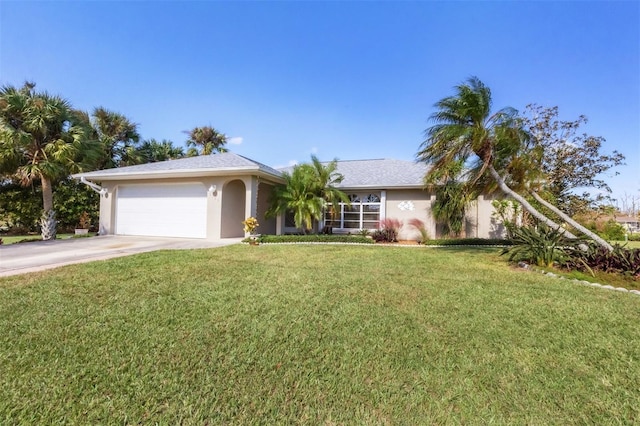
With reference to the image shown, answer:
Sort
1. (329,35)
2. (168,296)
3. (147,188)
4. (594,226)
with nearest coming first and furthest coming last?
(168,296), (329,35), (147,188), (594,226)

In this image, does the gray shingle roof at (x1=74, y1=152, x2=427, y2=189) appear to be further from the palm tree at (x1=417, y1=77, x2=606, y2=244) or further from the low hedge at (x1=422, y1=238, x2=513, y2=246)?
the palm tree at (x1=417, y1=77, x2=606, y2=244)

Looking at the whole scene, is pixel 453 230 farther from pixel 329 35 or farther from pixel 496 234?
pixel 329 35

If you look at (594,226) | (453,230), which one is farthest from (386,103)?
(594,226)

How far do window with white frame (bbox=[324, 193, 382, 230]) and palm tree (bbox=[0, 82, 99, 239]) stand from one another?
13346mm

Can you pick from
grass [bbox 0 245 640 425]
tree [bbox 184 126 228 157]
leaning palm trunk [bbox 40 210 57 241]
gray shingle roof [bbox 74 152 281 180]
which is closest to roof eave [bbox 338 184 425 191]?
gray shingle roof [bbox 74 152 281 180]

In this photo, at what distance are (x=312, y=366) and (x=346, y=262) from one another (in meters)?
5.49

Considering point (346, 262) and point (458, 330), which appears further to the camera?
point (346, 262)

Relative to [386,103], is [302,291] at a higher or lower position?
lower

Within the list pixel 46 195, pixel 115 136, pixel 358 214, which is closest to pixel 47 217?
pixel 46 195

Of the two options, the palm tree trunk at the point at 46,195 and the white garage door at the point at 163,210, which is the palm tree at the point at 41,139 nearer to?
the palm tree trunk at the point at 46,195

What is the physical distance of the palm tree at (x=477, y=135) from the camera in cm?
965

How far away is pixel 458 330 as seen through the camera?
405 cm

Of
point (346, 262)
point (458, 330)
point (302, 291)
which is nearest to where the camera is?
point (458, 330)

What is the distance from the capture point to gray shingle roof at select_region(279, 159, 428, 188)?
16250mm
